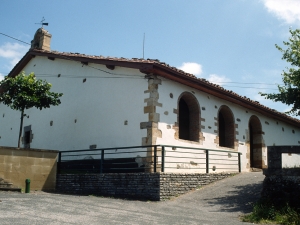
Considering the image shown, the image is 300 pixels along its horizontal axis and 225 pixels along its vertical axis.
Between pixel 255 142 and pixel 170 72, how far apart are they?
7908 millimetres

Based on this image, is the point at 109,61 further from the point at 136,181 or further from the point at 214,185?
the point at 214,185

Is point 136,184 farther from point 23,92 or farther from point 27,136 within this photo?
point 27,136

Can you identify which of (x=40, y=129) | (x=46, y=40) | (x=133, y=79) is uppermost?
(x=46, y=40)

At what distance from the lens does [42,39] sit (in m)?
18.8

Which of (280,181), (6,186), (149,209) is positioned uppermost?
(280,181)

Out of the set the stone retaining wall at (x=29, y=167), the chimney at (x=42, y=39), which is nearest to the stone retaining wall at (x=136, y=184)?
the stone retaining wall at (x=29, y=167)

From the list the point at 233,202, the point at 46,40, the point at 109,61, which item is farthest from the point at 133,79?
the point at 46,40

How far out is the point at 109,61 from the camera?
1394cm

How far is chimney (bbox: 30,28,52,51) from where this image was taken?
18750 millimetres

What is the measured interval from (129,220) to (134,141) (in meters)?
5.72

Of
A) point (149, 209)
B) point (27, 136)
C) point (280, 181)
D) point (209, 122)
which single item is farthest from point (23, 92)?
point (280, 181)

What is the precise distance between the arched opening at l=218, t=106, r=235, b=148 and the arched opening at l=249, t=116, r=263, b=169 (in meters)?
2.10

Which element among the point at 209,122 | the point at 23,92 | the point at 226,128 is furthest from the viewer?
the point at 226,128

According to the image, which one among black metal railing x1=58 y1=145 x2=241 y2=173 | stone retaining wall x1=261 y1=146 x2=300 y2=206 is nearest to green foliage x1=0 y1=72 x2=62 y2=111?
black metal railing x1=58 y1=145 x2=241 y2=173
